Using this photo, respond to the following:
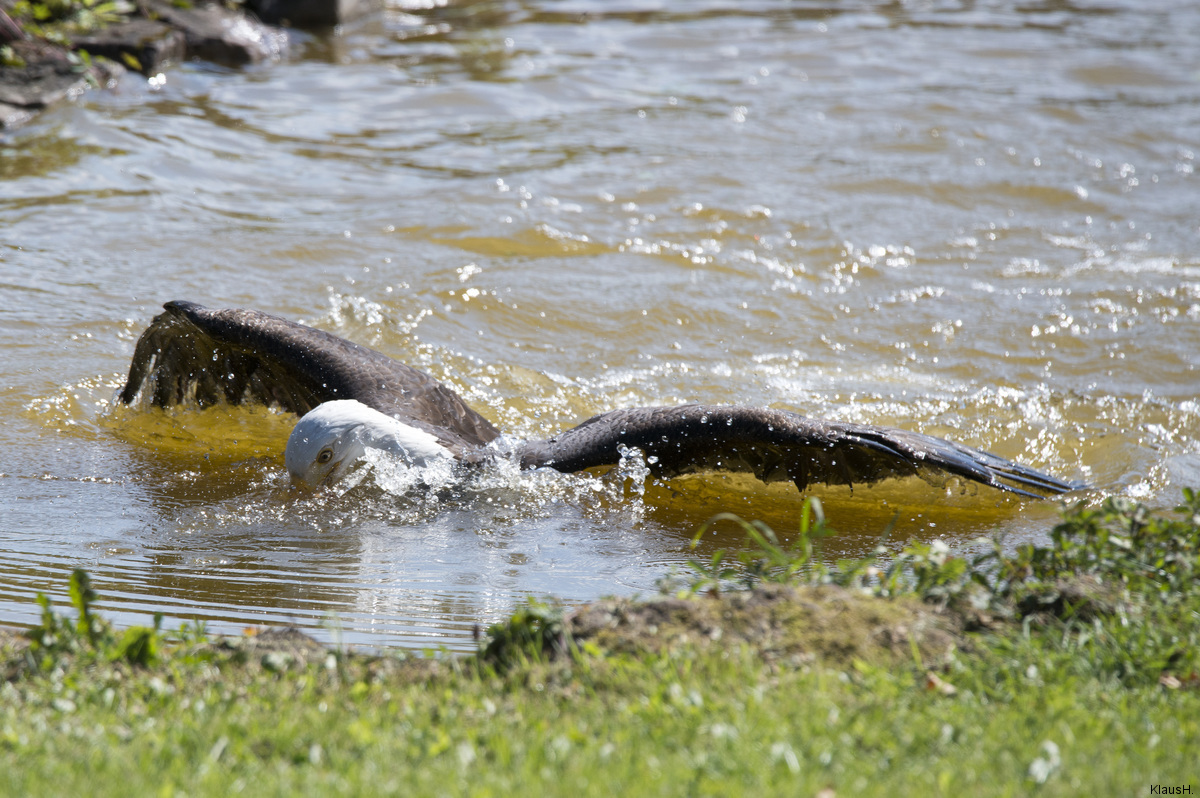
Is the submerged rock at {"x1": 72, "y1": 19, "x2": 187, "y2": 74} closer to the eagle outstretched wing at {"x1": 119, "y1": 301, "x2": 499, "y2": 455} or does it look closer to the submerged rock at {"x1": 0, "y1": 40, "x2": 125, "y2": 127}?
the submerged rock at {"x1": 0, "y1": 40, "x2": 125, "y2": 127}

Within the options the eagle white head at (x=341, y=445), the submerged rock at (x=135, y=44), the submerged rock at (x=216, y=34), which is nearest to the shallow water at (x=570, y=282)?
the eagle white head at (x=341, y=445)

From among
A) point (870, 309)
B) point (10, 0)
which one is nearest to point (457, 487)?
point (870, 309)

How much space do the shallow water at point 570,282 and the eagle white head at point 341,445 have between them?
154mm

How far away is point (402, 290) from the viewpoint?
332 inches

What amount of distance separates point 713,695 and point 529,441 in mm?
3217

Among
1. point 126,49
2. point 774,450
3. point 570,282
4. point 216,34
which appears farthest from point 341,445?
point 216,34

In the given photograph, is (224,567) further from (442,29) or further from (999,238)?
(442,29)

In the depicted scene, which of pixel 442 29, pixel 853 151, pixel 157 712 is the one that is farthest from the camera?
pixel 442 29

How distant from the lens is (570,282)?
8.87 metres

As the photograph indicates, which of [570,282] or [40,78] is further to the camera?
[40,78]

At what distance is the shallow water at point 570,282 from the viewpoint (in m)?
4.80

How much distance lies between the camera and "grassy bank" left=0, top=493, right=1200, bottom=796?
2.38 metres

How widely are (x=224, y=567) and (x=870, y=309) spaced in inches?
229

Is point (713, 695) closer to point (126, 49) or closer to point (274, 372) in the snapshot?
point (274, 372)
